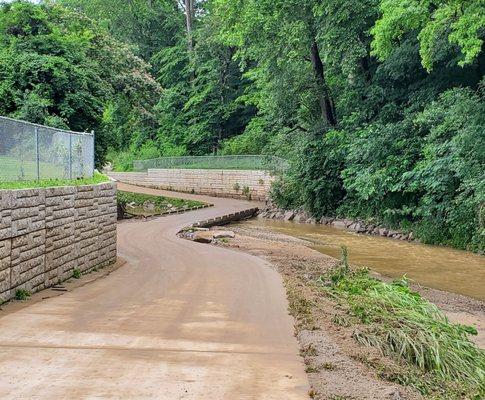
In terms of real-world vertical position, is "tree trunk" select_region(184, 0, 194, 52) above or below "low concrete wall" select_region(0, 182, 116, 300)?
above

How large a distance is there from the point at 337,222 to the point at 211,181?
600 inches

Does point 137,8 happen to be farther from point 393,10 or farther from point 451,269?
point 451,269

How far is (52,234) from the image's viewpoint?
10.0 m

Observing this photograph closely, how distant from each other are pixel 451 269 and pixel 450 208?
492cm

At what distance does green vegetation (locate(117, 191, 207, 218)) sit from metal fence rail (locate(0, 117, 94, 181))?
18.0 metres

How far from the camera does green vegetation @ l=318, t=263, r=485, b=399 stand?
576 cm

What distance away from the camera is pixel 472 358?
7.01 m

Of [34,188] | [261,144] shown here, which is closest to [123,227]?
[34,188]

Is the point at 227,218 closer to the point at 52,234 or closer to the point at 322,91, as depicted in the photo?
the point at 322,91

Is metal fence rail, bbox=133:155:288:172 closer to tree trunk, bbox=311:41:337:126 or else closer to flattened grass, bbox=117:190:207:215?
tree trunk, bbox=311:41:337:126

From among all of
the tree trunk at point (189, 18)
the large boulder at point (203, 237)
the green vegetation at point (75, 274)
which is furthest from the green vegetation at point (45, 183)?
the tree trunk at point (189, 18)

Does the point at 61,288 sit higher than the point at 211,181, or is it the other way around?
the point at 211,181

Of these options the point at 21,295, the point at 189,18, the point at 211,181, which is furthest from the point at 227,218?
the point at 189,18

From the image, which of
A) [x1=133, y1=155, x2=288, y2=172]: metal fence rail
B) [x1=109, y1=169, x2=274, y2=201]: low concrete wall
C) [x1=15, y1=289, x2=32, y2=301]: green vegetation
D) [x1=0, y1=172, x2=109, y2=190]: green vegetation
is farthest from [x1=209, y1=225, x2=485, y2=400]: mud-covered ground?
[x1=109, y1=169, x2=274, y2=201]: low concrete wall
